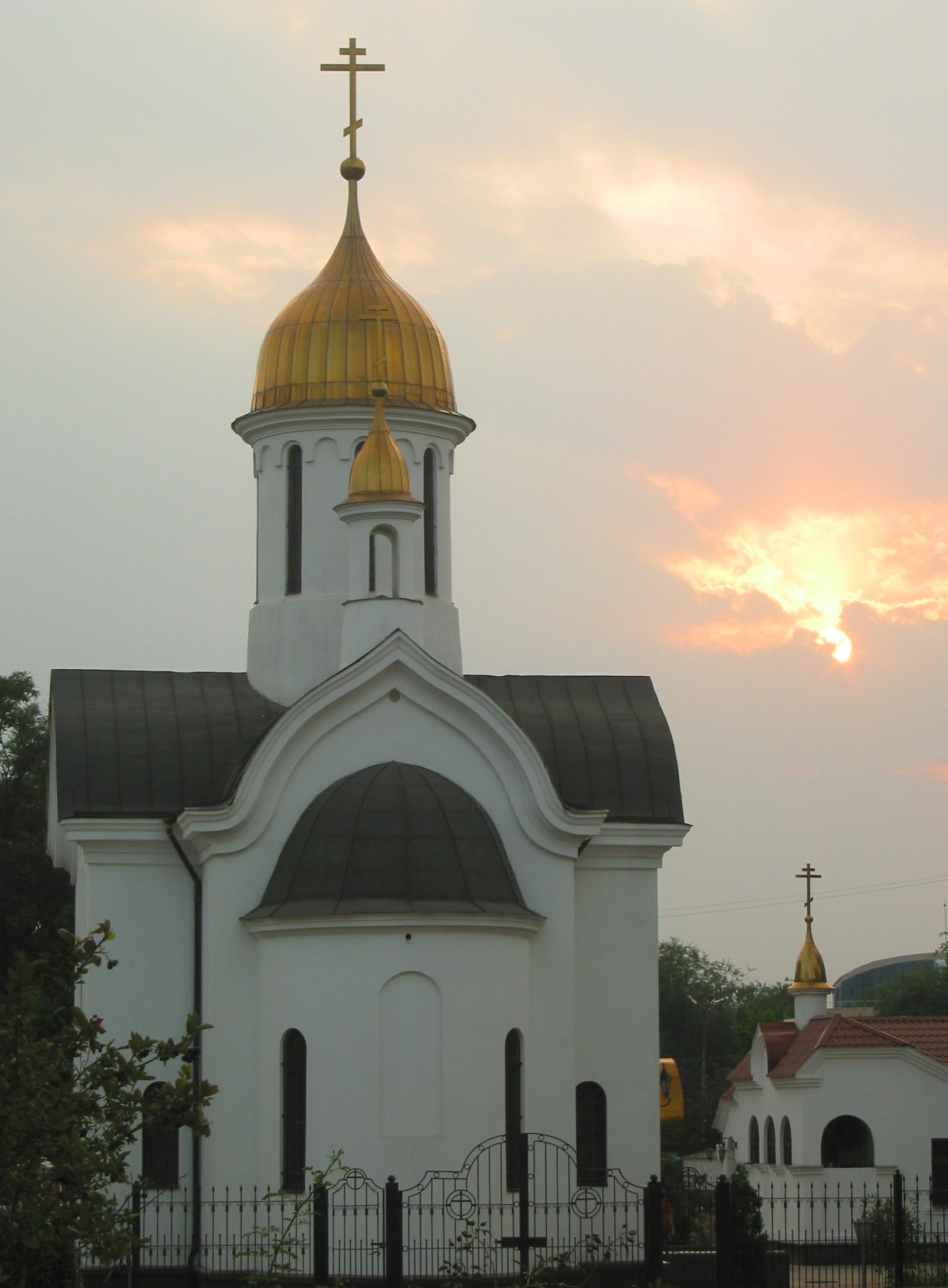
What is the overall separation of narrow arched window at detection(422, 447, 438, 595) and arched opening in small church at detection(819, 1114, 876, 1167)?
11.0 m

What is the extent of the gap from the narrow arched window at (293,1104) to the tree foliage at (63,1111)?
25.5 feet

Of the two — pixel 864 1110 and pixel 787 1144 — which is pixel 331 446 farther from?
pixel 787 1144

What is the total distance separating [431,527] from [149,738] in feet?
13.6

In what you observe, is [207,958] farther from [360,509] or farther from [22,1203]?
[22,1203]

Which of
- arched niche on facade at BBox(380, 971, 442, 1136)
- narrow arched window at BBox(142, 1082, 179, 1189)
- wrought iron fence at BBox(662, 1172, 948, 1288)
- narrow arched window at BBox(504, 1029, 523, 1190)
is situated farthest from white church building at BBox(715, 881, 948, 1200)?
arched niche on facade at BBox(380, 971, 442, 1136)

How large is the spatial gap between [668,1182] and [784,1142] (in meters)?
6.16

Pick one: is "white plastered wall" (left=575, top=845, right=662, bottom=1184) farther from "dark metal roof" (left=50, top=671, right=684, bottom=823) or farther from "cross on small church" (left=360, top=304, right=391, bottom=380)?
"cross on small church" (left=360, top=304, right=391, bottom=380)

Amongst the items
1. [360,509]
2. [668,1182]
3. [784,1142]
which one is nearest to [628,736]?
[360,509]

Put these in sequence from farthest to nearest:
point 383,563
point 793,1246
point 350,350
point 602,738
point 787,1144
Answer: point 787,1144, point 793,1246, point 350,350, point 602,738, point 383,563

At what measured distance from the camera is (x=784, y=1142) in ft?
102

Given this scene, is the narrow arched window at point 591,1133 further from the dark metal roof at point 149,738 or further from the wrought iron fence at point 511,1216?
the dark metal roof at point 149,738

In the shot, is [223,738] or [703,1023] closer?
[223,738]

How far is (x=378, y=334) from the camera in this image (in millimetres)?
23812

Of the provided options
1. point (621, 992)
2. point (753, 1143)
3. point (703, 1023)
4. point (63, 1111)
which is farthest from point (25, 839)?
point (703, 1023)
